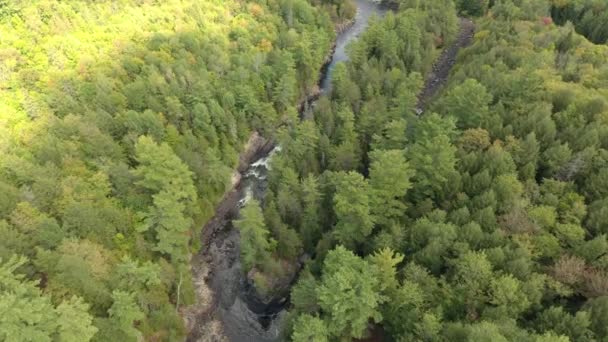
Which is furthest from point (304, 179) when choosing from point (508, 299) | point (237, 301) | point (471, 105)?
point (508, 299)

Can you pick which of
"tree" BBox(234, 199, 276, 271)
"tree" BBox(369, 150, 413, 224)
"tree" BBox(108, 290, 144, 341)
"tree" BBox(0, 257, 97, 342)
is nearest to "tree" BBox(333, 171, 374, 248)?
"tree" BBox(369, 150, 413, 224)

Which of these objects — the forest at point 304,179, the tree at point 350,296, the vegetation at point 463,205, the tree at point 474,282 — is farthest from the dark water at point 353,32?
the tree at point 474,282

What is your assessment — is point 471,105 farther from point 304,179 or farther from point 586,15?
point 586,15

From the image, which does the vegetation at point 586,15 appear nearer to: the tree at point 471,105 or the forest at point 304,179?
the forest at point 304,179

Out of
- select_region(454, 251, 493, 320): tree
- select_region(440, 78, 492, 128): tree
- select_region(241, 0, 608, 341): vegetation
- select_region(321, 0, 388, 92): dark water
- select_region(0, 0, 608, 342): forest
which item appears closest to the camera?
select_region(241, 0, 608, 341): vegetation

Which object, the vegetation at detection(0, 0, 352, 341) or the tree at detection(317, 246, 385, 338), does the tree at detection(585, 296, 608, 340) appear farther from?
the vegetation at detection(0, 0, 352, 341)

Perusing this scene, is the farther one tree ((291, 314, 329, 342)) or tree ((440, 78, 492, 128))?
tree ((440, 78, 492, 128))
